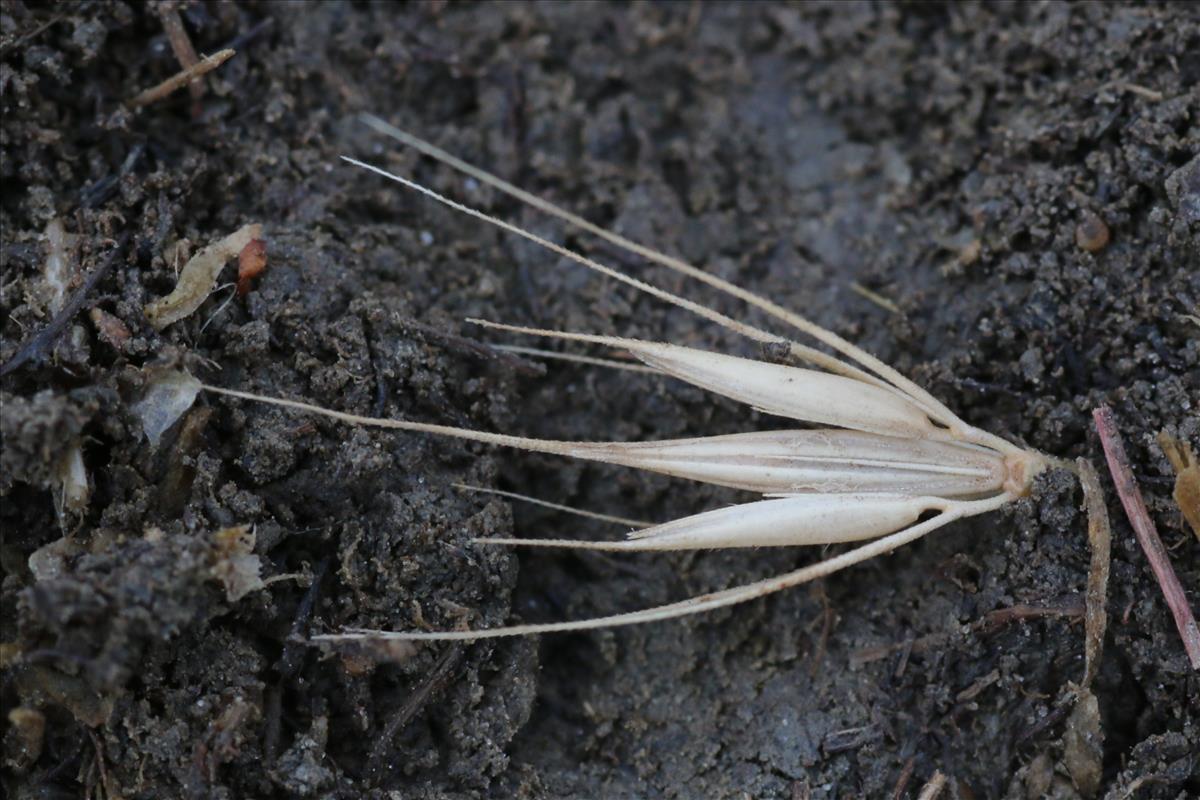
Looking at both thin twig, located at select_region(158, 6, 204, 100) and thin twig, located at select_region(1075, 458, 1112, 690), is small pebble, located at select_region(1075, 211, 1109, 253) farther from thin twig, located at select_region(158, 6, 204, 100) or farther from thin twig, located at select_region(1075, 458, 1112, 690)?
thin twig, located at select_region(158, 6, 204, 100)

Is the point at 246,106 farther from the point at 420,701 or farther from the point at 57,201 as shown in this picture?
the point at 420,701

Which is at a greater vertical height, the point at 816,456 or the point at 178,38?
the point at 178,38

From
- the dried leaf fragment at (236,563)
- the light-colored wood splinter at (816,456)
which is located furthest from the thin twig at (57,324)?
the dried leaf fragment at (236,563)

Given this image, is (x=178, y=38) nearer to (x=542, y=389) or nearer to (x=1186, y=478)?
(x=542, y=389)

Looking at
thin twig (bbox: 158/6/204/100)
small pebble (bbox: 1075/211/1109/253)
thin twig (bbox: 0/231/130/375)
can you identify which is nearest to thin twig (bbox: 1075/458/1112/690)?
small pebble (bbox: 1075/211/1109/253)

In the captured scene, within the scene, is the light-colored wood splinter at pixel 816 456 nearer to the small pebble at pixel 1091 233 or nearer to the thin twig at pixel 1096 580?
the thin twig at pixel 1096 580

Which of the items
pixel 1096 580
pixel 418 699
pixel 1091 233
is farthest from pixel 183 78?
pixel 1096 580

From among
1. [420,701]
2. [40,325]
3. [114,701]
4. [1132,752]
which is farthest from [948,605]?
[40,325]
